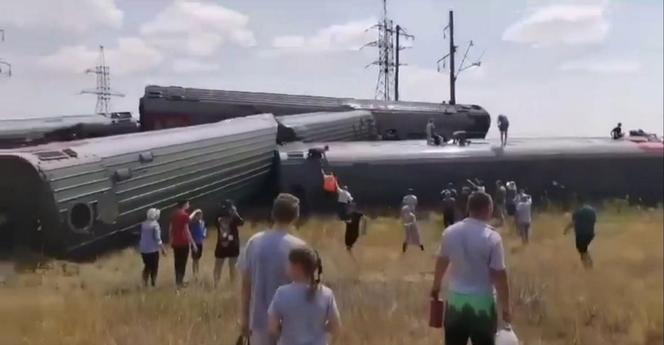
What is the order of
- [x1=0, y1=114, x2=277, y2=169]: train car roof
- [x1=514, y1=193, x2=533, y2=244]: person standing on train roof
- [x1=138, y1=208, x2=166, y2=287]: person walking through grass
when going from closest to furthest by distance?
1. [x1=138, y1=208, x2=166, y2=287]: person walking through grass
2. [x1=0, y1=114, x2=277, y2=169]: train car roof
3. [x1=514, y1=193, x2=533, y2=244]: person standing on train roof

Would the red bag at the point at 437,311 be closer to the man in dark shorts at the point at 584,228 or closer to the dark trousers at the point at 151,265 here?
the dark trousers at the point at 151,265

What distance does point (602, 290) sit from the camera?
37.7 feet

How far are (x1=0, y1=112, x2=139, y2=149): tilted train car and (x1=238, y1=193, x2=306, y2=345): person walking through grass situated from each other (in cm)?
1461

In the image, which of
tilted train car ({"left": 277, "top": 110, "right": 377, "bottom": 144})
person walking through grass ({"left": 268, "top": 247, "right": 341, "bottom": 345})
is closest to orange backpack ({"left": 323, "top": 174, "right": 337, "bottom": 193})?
tilted train car ({"left": 277, "top": 110, "right": 377, "bottom": 144})

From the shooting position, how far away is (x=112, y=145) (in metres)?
15.6

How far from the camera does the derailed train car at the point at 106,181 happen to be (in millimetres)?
12719

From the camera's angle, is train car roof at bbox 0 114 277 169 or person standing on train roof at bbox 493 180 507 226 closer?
train car roof at bbox 0 114 277 169

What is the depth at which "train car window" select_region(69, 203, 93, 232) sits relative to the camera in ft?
43.5

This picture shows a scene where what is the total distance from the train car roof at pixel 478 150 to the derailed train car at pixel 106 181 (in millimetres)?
3370

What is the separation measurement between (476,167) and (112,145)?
39.8 feet

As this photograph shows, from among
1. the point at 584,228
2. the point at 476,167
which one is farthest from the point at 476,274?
the point at 476,167

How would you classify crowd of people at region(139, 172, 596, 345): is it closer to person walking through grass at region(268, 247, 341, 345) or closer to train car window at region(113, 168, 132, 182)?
person walking through grass at region(268, 247, 341, 345)

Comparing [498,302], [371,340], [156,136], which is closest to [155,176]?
[156,136]

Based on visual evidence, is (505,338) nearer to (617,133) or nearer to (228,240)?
(228,240)
